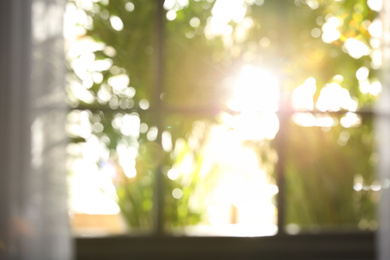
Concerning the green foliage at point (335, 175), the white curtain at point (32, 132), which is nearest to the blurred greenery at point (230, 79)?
the green foliage at point (335, 175)

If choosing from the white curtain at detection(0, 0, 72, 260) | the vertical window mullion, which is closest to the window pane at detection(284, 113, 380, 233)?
the vertical window mullion

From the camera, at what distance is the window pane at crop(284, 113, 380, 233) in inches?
105

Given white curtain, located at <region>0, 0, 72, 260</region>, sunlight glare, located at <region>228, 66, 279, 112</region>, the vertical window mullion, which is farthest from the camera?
sunlight glare, located at <region>228, 66, 279, 112</region>

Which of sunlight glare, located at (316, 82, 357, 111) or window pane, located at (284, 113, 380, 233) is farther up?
sunlight glare, located at (316, 82, 357, 111)

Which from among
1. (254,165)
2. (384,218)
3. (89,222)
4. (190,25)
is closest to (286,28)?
(190,25)

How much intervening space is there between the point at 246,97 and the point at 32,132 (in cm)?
111

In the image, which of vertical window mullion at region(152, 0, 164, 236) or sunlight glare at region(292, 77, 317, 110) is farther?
sunlight glare at region(292, 77, 317, 110)

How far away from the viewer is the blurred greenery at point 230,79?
2584 mm

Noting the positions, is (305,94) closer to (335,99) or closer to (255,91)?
(335,99)

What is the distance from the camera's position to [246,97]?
2.56 meters

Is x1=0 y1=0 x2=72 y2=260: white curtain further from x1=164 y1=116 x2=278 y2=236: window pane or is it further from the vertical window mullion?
x1=164 y1=116 x2=278 y2=236: window pane

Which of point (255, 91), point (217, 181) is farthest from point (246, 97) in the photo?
point (217, 181)

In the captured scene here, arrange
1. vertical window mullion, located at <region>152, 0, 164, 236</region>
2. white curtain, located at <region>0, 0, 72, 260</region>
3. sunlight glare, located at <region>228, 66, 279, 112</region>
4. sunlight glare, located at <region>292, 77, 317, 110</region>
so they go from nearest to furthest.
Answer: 1. white curtain, located at <region>0, 0, 72, 260</region>
2. vertical window mullion, located at <region>152, 0, 164, 236</region>
3. sunlight glare, located at <region>228, 66, 279, 112</region>
4. sunlight glare, located at <region>292, 77, 317, 110</region>

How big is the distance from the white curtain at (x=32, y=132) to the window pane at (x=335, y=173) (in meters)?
1.27
